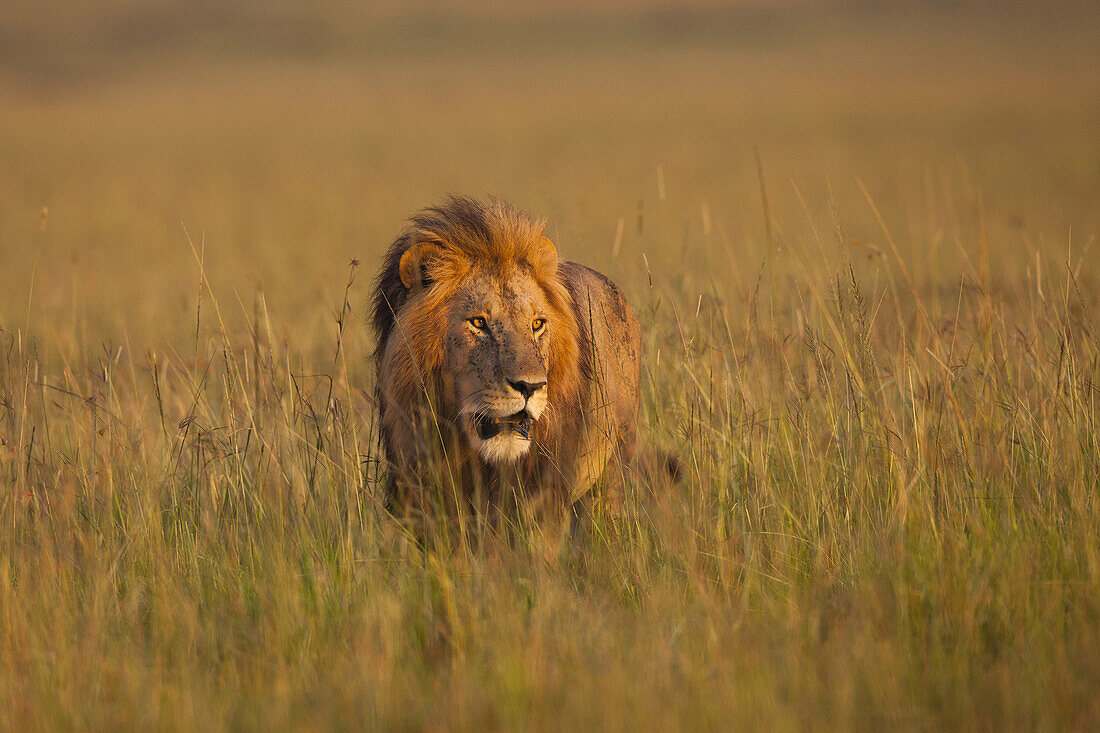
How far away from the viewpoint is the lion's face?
3443mm

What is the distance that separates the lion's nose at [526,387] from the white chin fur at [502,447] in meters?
0.18

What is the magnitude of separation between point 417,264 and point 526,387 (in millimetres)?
734

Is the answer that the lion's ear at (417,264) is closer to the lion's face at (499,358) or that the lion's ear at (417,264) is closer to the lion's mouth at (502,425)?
the lion's face at (499,358)

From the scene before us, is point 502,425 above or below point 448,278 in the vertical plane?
below

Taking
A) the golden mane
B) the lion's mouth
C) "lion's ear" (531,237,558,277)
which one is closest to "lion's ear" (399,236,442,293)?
the golden mane

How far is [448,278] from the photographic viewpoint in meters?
3.80

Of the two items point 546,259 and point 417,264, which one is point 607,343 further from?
point 417,264

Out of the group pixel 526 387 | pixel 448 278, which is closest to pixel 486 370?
pixel 526 387

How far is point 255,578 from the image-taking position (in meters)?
3.32

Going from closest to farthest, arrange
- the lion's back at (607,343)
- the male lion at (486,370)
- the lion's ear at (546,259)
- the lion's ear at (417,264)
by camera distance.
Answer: the male lion at (486,370), the lion's ear at (417,264), the lion's ear at (546,259), the lion's back at (607,343)

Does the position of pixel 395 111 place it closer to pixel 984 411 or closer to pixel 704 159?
pixel 704 159

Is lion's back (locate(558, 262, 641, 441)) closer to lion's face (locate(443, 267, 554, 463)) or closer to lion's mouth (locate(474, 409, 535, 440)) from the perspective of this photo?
lion's face (locate(443, 267, 554, 463))

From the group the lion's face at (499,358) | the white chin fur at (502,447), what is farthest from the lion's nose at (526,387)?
the white chin fur at (502,447)

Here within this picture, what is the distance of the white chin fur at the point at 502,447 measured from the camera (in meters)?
3.51
